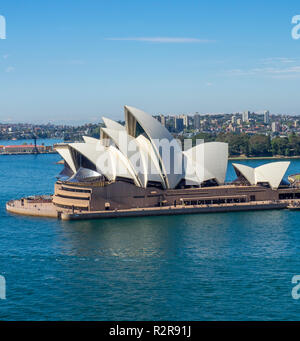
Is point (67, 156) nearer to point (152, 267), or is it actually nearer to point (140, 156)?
point (140, 156)

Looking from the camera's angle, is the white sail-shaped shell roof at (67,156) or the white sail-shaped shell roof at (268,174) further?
the white sail-shaped shell roof at (67,156)

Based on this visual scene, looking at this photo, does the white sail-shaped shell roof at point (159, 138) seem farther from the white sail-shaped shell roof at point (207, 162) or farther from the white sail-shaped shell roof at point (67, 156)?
the white sail-shaped shell roof at point (67, 156)

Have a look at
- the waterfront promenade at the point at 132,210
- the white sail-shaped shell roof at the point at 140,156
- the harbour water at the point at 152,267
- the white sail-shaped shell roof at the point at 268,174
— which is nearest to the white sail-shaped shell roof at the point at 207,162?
the white sail-shaped shell roof at the point at 140,156

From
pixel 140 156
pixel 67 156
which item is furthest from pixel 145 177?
pixel 67 156

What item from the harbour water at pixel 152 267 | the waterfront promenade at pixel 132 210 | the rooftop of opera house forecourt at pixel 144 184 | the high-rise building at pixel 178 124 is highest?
the high-rise building at pixel 178 124

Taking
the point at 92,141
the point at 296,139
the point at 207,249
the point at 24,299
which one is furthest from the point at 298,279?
the point at 296,139

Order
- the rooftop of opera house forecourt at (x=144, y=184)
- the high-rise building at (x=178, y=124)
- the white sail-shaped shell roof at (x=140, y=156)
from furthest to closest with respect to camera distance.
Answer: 1. the high-rise building at (x=178, y=124)
2. the white sail-shaped shell roof at (x=140, y=156)
3. the rooftop of opera house forecourt at (x=144, y=184)

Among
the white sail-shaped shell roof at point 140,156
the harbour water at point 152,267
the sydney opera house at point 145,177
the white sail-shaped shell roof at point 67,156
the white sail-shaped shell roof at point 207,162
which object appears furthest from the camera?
the white sail-shaped shell roof at point 67,156

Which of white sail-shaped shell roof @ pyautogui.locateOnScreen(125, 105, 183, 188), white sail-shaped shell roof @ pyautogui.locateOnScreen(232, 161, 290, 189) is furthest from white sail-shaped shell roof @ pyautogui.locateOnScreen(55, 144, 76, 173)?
white sail-shaped shell roof @ pyautogui.locateOnScreen(232, 161, 290, 189)
